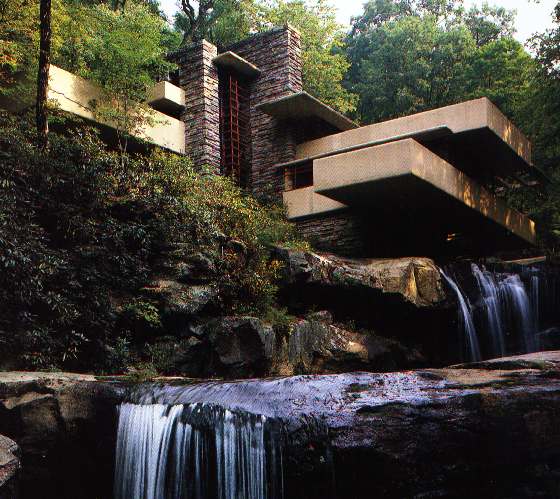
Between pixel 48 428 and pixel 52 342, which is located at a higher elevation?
pixel 52 342

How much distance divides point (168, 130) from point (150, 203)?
7.83 m

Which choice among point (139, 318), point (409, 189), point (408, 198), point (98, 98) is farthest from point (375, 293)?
point (98, 98)

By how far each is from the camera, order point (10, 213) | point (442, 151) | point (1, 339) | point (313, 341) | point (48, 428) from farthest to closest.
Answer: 1. point (442, 151)
2. point (313, 341)
3. point (10, 213)
4. point (1, 339)
5. point (48, 428)

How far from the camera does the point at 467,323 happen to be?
47.9 ft

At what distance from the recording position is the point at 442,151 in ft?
60.1

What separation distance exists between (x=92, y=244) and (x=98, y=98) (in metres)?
8.08

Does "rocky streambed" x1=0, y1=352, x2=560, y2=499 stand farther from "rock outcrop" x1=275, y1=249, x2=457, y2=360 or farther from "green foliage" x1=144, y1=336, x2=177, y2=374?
"rock outcrop" x1=275, y1=249, x2=457, y2=360

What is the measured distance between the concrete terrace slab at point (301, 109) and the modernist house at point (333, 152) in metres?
0.04

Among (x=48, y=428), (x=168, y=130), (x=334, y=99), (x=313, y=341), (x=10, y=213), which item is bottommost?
(x=48, y=428)

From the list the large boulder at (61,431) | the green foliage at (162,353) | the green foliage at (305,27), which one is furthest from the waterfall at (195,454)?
the green foliage at (305,27)

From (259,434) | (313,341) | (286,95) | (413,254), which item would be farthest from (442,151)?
(259,434)

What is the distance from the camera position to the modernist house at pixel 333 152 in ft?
54.1

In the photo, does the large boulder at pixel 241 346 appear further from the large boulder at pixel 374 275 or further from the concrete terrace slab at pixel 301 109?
the concrete terrace slab at pixel 301 109

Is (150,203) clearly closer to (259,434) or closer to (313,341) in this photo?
(313,341)
